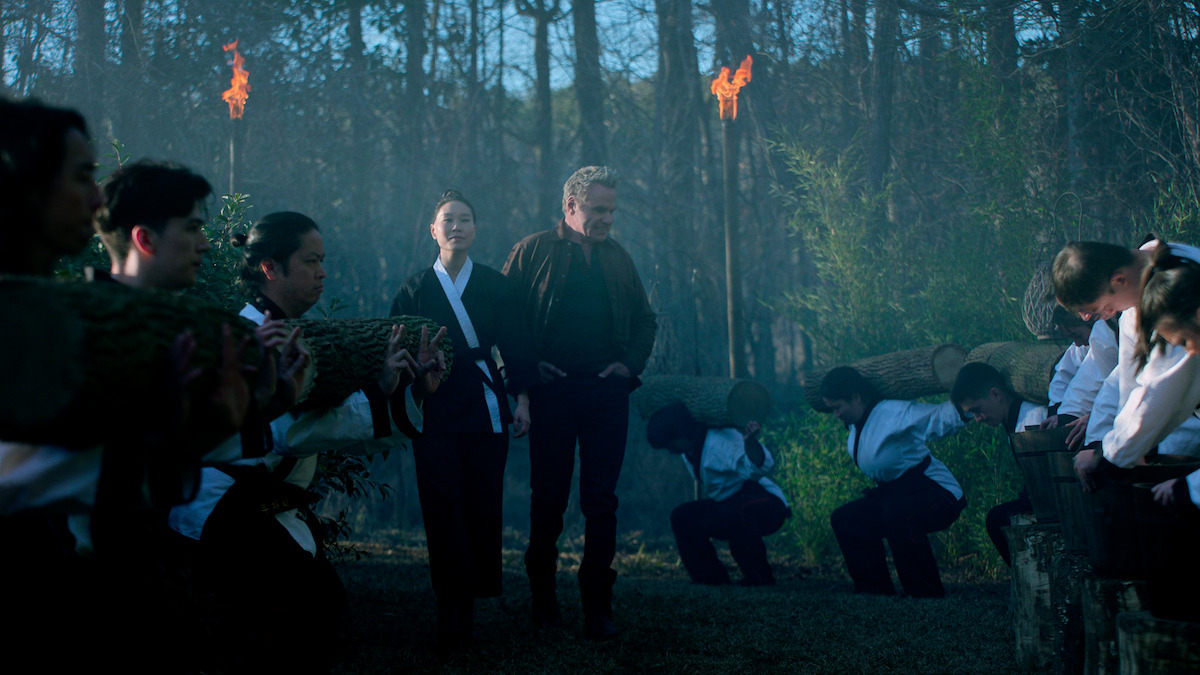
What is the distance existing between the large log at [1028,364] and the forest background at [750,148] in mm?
1008

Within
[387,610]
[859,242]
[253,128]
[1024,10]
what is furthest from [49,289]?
[253,128]

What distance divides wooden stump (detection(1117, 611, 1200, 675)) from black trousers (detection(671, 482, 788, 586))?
128 inches

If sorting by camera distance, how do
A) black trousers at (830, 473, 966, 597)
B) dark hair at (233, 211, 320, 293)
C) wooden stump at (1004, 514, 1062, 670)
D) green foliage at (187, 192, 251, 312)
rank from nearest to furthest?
dark hair at (233, 211, 320, 293), wooden stump at (1004, 514, 1062, 670), green foliage at (187, 192, 251, 312), black trousers at (830, 473, 966, 597)

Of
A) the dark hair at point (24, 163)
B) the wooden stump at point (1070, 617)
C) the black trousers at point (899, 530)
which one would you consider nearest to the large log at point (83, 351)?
the dark hair at point (24, 163)

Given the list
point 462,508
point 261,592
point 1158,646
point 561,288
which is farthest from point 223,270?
point 1158,646

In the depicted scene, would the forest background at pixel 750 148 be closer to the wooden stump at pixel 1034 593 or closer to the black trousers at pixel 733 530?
the black trousers at pixel 733 530

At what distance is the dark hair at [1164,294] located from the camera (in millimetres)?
2393

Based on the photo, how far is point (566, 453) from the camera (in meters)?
4.40

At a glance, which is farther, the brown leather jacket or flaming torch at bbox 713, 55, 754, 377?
flaming torch at bbox 713, 55, 754, 377

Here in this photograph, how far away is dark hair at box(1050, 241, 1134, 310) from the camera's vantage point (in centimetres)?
322

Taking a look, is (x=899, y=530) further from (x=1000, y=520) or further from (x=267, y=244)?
(x=267, y=244)

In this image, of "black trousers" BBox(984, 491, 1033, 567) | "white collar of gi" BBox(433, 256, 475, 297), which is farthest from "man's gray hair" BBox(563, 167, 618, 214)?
"black trousers" BBox(984, 491, 1033, 567)

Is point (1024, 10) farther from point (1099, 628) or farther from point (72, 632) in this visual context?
point (72, 632)

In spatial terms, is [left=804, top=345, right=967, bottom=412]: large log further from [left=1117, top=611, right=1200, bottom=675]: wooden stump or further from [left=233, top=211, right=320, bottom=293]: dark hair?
[left=233, top=211, right=320, bottom=293]: dark hair
